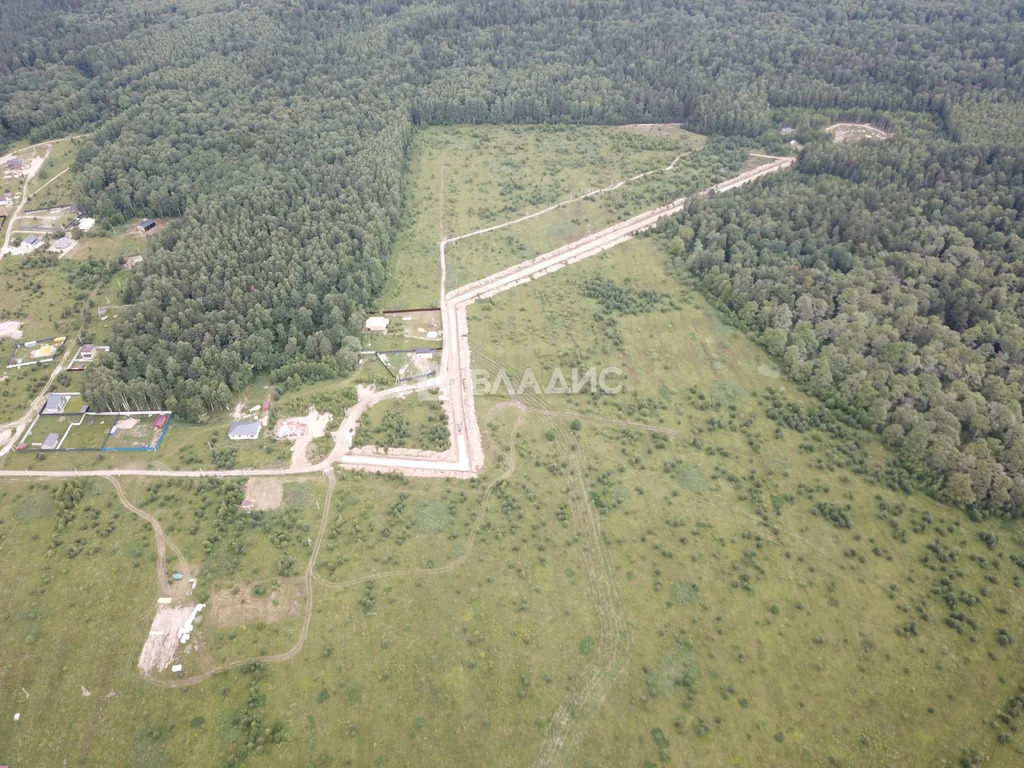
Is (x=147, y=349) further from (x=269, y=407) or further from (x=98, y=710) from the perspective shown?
(x=98, y=710)

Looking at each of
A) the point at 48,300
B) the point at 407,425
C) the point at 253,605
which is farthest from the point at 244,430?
the point at 48,300

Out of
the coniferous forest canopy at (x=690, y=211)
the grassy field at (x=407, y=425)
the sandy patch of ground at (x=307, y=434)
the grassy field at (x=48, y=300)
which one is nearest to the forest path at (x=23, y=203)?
the grassy field at (x=48, y=300)

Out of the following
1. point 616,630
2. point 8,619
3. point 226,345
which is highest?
point 226,345

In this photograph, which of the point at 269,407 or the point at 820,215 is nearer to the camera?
the point at 269,407

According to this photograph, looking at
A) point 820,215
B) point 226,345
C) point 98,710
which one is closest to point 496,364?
point 226,345

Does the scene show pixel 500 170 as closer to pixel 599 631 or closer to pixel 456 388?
pixel 456 388

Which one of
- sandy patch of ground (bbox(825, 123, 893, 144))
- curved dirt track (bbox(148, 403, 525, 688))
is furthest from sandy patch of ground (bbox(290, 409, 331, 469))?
sandy patch of ground (bbox(825, 123, 893, 144))

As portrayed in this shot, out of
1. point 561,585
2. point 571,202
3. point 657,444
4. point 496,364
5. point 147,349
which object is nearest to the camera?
point 561,585

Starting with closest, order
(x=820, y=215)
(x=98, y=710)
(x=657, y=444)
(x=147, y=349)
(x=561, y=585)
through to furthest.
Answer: (x=98, y=710), (x=561, y=585), (x=657, y=444), (x=147, y=349), (x=820, y=215)
